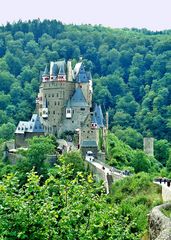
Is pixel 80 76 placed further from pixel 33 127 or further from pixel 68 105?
pixel 33 127

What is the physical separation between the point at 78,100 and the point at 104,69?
65.4 meters

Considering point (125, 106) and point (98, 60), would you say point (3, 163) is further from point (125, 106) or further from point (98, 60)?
point (98, 60)

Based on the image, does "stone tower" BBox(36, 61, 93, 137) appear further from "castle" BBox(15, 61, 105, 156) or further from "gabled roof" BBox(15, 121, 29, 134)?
"gabled roof" BBox(15, 121, 29, 134)

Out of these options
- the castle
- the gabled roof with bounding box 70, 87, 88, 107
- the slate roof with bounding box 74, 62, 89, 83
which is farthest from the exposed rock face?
the slate roof with bounding box 74, 62, 89, 83

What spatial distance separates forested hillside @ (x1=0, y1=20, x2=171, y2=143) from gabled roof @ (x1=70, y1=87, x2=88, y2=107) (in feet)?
53.4

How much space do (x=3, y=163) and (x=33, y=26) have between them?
3185 inches

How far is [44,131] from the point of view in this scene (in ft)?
196

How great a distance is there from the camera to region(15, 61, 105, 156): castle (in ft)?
190

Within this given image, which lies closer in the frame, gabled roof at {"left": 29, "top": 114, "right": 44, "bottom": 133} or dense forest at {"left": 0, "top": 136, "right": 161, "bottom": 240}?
dense forest at {"left": 0, "top": 136, "right": 161, "bottom": 240}

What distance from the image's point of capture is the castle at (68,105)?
190 ft

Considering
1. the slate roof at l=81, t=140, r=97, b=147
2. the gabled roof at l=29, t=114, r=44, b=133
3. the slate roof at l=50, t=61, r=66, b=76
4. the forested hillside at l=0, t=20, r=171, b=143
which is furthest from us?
the forested hillside at l=0, t=20, r=171, b=143

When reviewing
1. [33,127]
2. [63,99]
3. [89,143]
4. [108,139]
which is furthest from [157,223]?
[108,139]

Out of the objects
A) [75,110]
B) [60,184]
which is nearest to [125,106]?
[75,110]

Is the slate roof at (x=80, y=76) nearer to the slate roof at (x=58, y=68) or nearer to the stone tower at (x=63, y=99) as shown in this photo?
the stone tower at (x=63, y=99)
